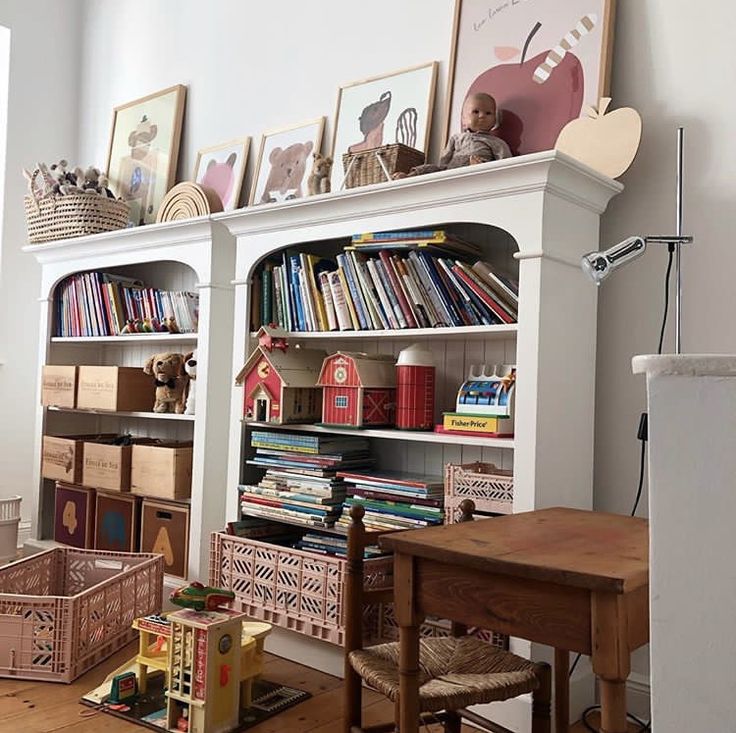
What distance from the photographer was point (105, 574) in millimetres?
2861

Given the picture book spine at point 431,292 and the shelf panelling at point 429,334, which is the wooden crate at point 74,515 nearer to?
the shelf panelling at point 429,334

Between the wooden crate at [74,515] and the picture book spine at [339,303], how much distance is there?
4.93ft

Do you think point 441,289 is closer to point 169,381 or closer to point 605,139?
point 605,139

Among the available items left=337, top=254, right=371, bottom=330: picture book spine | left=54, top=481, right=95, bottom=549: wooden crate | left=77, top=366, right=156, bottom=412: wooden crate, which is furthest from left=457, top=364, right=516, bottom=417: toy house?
left=54, top=481, right=95, bottom=549: wooden crate

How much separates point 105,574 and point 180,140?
1911mm

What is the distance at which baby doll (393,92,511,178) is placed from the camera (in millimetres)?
2412

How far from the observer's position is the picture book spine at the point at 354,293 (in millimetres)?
2582

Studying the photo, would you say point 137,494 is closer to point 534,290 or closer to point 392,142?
point 392,142

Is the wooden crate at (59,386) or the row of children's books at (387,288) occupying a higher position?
the row of children's books at (387,288)

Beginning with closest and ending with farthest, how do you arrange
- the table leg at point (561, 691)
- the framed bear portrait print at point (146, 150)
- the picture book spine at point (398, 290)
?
1. the table leg at point (561, 691)
2. the picture book spine at point (398, 290)
3. the framed bear portrait print at point (146, 150)

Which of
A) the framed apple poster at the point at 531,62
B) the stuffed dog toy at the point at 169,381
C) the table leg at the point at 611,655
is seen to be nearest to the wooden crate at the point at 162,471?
the stuffed dog toy at the point at 169,381

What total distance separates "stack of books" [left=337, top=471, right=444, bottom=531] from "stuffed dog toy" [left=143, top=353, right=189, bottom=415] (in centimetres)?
101

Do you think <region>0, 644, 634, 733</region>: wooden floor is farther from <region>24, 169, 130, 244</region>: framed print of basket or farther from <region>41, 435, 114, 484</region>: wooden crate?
<region>24, 169, 130, 244</region>: framed print of basket

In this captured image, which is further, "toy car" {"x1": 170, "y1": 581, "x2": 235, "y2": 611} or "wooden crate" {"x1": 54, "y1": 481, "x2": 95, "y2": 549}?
"wooden crate" {"x1": 54, "y1": 481, "x2": 95, "y2": 549}
